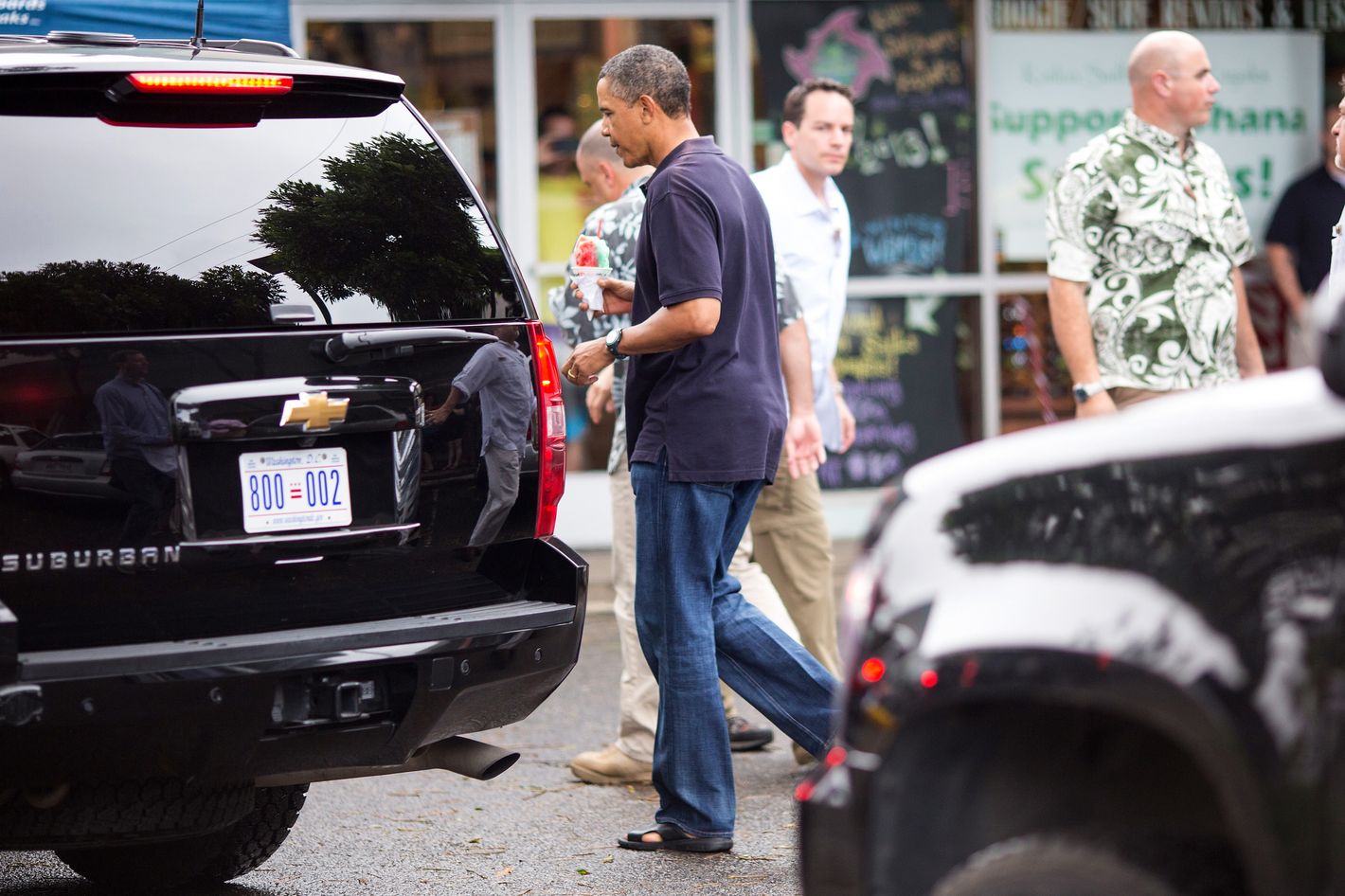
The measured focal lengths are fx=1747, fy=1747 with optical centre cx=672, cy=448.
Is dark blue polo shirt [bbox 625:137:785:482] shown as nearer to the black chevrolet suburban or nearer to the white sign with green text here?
the black chevrolet suburban

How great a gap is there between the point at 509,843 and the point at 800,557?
5.02 ft

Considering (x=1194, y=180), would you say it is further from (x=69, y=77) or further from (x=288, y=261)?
(x=69, y=77)

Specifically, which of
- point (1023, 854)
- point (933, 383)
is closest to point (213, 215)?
point (1023, 854)

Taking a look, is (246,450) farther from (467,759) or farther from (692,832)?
(692,832)

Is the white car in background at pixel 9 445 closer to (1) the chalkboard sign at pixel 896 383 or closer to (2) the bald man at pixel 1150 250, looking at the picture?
(2) the bald man at pixel 1150 250

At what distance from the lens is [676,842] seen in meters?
4.59

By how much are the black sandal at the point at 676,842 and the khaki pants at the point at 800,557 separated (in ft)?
4.38

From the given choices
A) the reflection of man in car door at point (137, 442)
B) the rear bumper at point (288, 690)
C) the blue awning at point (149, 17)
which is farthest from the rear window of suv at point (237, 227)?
the blue awning at point (149, 17)

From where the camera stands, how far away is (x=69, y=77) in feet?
11.2

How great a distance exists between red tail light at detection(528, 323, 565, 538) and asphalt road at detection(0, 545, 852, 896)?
1018mm

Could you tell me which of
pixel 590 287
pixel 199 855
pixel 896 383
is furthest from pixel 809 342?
pixel 896 383

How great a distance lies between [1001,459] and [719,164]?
2128 mm

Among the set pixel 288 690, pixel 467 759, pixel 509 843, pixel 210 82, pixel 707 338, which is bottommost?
pixel 509 843

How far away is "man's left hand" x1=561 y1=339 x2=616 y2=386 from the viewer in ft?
14.9
